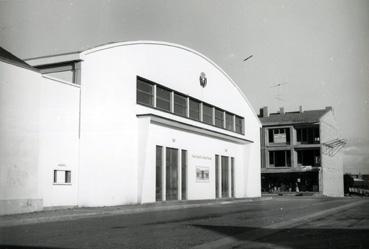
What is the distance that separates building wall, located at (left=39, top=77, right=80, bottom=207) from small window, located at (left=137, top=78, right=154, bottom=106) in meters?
5.77

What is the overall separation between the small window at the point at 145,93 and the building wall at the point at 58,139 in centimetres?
Answer: 577

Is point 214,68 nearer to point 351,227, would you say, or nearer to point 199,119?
point 199,119

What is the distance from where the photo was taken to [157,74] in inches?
1185

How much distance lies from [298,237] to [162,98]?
70.1ft

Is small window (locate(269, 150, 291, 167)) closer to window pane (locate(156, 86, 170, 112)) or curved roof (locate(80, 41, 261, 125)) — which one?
curved roof (locate(80, 41, 261, 125))

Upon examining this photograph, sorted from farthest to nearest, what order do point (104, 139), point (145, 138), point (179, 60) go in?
1. point (179, 60)
2. point (145, 138)
3. point (104, 139)

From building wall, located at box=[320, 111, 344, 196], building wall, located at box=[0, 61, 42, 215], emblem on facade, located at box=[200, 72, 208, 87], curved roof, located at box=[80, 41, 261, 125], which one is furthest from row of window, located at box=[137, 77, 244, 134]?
building wall, located at box=[320, 111, 344, 196]

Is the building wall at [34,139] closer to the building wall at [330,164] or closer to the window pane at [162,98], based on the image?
the window pane at [162,98]

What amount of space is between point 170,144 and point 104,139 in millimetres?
6804

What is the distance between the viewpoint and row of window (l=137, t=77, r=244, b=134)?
29.3 meters

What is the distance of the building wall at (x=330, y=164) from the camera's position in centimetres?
6197

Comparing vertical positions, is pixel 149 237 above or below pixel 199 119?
below

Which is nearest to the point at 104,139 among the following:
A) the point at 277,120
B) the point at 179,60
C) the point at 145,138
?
the point at 145,138

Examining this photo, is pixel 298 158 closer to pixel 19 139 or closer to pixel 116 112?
pixel 116 112
